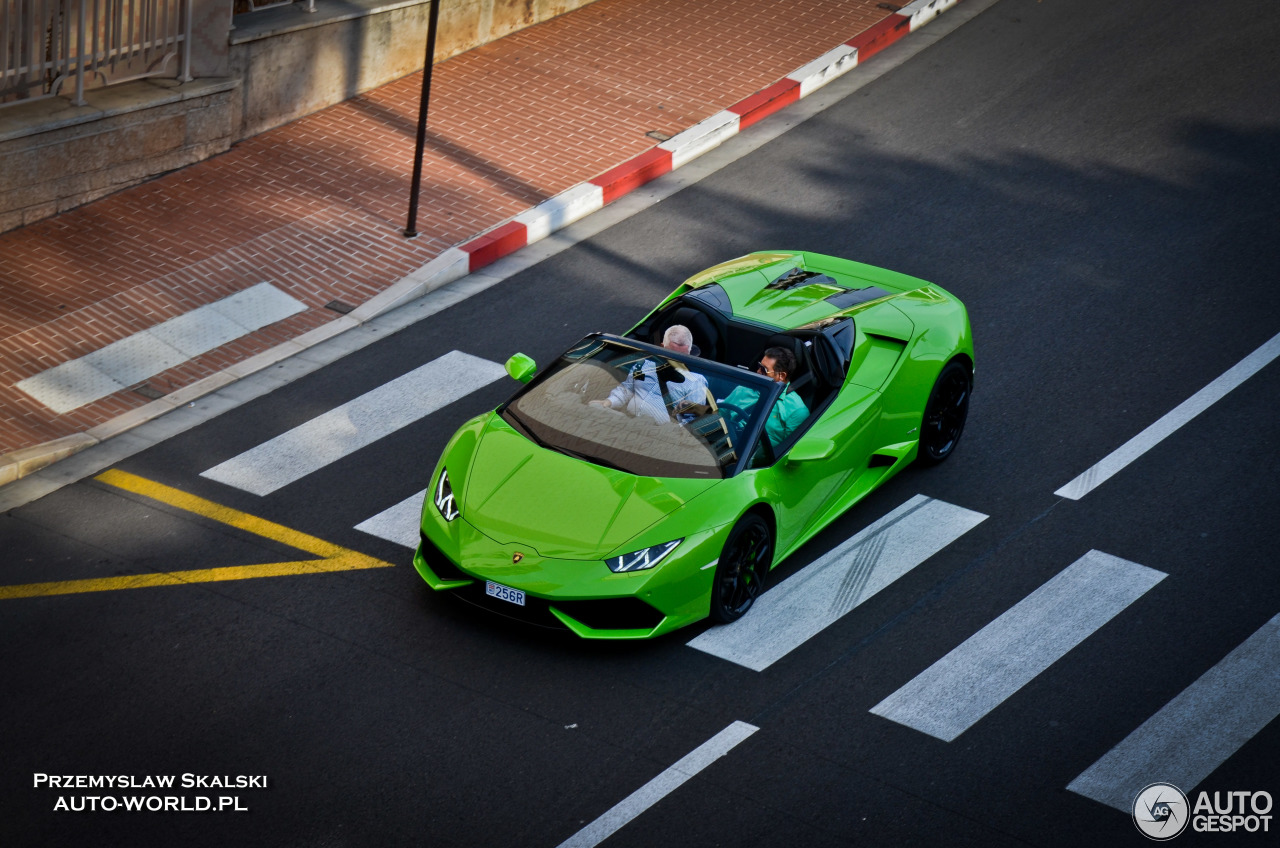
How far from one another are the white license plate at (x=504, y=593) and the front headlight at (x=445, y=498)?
493 mm

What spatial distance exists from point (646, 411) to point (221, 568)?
8.44ft

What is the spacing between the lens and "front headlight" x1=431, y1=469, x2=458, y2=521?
297 inches

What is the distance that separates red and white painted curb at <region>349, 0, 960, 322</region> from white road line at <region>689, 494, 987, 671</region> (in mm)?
4625

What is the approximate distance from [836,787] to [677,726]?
0.83m

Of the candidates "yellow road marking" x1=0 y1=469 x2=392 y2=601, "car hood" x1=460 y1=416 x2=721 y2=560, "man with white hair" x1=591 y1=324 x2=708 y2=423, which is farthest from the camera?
"man with white hair" x1=591 y1=324 x2=708 y2=423

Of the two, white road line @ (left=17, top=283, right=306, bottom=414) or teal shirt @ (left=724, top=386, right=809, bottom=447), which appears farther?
white road line @ (left=17, top=283, right=306, bottom=414)

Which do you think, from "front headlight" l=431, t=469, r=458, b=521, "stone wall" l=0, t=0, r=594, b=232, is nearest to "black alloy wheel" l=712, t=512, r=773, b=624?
"front headlight" l=431, t=469, r=458, b=521

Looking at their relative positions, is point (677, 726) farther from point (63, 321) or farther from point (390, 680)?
point (63, 321)

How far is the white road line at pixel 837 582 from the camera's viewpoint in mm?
7512

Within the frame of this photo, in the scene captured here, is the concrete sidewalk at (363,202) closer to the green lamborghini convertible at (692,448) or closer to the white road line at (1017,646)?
the green lamborghini convertible at (692,448)

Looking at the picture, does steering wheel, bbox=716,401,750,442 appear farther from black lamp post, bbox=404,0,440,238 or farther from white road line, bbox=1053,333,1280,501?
black lamp post, bbox=404,0,440,238

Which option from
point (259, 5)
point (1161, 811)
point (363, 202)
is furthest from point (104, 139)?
point (1161, 811)

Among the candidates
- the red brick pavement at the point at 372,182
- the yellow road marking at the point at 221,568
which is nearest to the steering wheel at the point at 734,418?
the yellow road marking at the point at 221,568

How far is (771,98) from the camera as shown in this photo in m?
14.8
